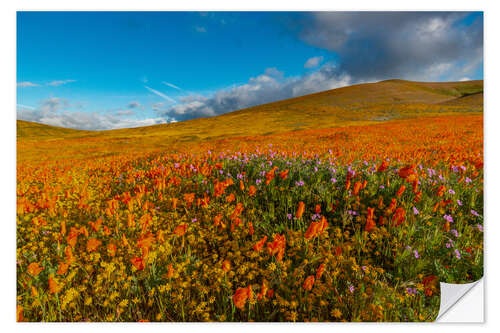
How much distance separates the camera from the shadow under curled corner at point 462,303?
206 centimetres

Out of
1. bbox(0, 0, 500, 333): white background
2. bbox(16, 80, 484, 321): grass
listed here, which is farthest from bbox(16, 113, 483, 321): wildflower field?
bbox(0, 0, 500, 333): white background

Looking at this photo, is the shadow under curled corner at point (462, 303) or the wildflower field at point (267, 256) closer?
the wildflower field at point (267, 256)

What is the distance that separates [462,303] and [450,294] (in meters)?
0.43

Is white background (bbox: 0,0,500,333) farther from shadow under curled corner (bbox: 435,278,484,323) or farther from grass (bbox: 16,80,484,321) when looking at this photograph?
grass (bbox: 16,80,484,321)

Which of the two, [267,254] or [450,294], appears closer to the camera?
[450,294]

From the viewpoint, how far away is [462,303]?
233 cm

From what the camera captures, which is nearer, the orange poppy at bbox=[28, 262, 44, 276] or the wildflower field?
the wildflower field

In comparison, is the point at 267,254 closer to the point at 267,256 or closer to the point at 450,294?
the point at 267,256

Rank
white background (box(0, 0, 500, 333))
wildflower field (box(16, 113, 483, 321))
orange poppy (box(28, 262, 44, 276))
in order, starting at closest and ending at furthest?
wildflower field (box(16, 113, 483, 321)), orange poppy (box(28, 262, 44, 276)), white background (box(0, 0, 500, 333))

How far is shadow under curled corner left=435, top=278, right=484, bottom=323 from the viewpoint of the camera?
206cm
